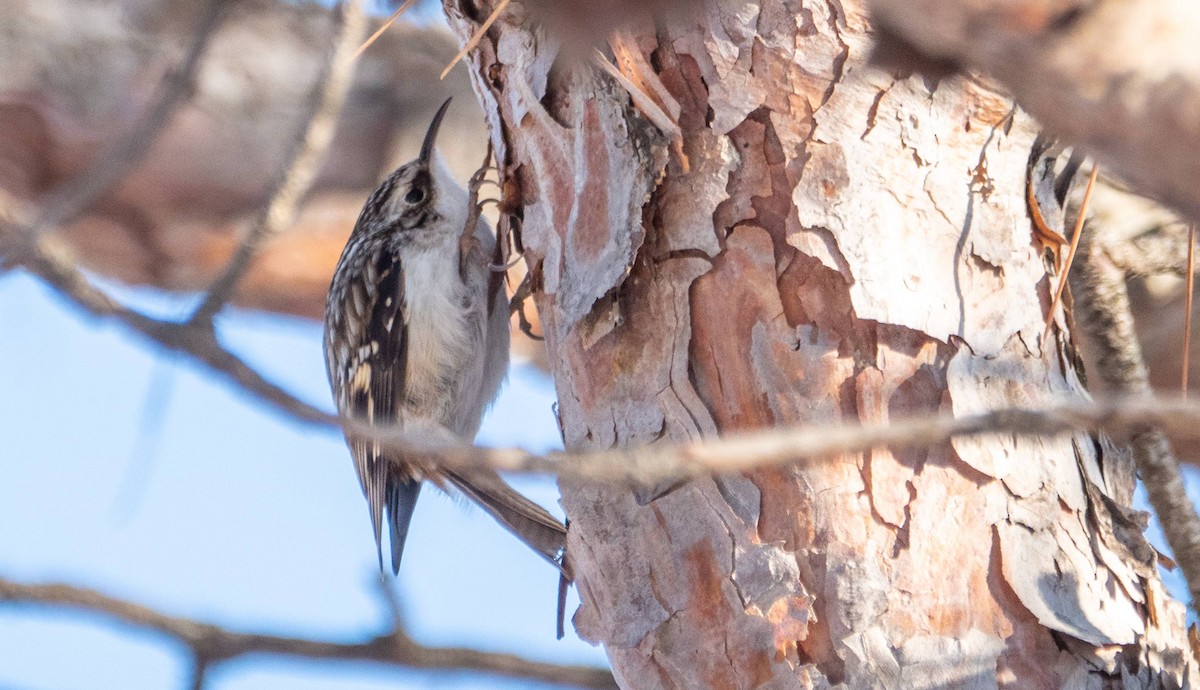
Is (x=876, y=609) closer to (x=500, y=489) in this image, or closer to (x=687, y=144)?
(x=687, y=144)

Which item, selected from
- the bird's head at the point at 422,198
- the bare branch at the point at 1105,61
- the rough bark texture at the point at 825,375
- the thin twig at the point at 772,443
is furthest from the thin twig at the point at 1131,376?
the bird's head at the point at 422,198

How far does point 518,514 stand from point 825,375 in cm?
123

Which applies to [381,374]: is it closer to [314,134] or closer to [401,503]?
[401,503]

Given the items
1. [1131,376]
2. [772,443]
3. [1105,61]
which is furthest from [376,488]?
[1105,61]

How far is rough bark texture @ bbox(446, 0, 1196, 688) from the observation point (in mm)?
1633

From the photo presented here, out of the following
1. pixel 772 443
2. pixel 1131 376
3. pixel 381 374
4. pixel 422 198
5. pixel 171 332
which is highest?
pixel 422 198

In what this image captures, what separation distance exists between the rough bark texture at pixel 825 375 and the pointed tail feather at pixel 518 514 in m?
0.75

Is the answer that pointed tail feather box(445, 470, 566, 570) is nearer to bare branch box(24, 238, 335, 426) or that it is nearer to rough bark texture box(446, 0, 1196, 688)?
rough bark texture box(446, 0, 1196, 688)

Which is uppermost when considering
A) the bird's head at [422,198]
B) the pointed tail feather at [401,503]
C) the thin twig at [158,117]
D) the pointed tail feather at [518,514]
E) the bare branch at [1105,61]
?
the bird's head at [422,198]

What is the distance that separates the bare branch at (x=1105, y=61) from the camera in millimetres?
720

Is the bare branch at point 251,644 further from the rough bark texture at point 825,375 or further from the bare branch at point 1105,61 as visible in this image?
the bare branch at point 1105,61

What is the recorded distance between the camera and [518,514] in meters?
2.81

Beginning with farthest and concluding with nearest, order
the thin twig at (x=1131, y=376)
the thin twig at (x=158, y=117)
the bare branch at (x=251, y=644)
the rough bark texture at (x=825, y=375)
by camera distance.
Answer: the bare branch at (x=251, y=644) → the thin twig at (x=1131, y=376) → the thin twig at (x=158, y=117) → the rough bark texture at (x=825, y=375)

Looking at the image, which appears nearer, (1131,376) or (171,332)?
(171,332)
